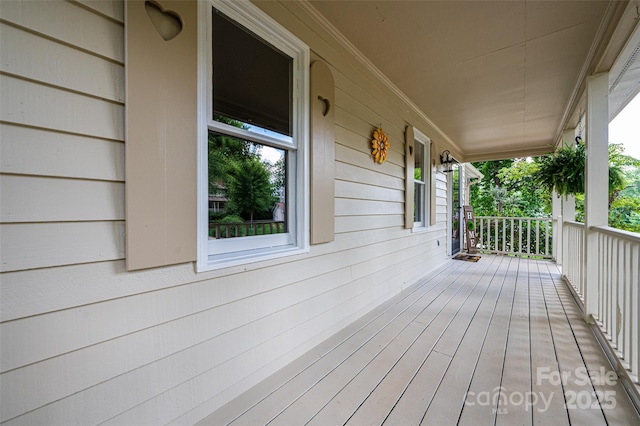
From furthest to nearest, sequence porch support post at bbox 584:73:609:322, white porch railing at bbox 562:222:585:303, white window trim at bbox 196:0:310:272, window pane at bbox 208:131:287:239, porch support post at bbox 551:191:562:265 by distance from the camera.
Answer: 1. porch support post at bbox 551:191:562:265
2. white porch railing at bbox 562:222:585:303
3. porch support post at bbox 584:73:609:322
4. window pane at bbox 208:131:287:239
5. white window trim at bbox 196:0:310:272

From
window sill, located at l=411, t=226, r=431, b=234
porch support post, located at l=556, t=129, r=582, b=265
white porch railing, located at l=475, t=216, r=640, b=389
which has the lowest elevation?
white porch railing, located at l=475, t=216, r=640, b=389

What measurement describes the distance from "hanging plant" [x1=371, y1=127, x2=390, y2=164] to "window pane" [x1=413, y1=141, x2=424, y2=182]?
4.72 feet

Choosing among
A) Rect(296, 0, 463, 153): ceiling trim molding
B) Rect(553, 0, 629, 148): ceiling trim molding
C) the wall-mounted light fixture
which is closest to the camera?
Rect(553, 0, 629, 148): ceiling trim molding

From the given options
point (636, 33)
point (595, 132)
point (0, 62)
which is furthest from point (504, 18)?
point (0, 62)

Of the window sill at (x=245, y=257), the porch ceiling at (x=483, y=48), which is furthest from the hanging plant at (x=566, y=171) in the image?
the window sill at (x=245, y=257)

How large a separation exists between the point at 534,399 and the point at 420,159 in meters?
3.59

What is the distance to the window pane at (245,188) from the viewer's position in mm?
1490

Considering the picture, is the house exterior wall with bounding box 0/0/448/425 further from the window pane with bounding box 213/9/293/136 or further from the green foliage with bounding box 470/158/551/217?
the green foliage with bounding box 470/158/551/217

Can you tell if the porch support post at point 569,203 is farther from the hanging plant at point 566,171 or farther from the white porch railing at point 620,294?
the white porch railing at point 620,294

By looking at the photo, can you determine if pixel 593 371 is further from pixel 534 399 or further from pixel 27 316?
pixel 27 316

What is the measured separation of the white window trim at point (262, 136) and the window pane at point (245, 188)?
0.06 meters

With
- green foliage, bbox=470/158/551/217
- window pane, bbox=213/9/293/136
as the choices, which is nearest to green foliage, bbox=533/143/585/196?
window pane, bbox=213/9/293/136

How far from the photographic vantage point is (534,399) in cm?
152

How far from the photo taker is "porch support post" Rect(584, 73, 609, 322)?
245cm
